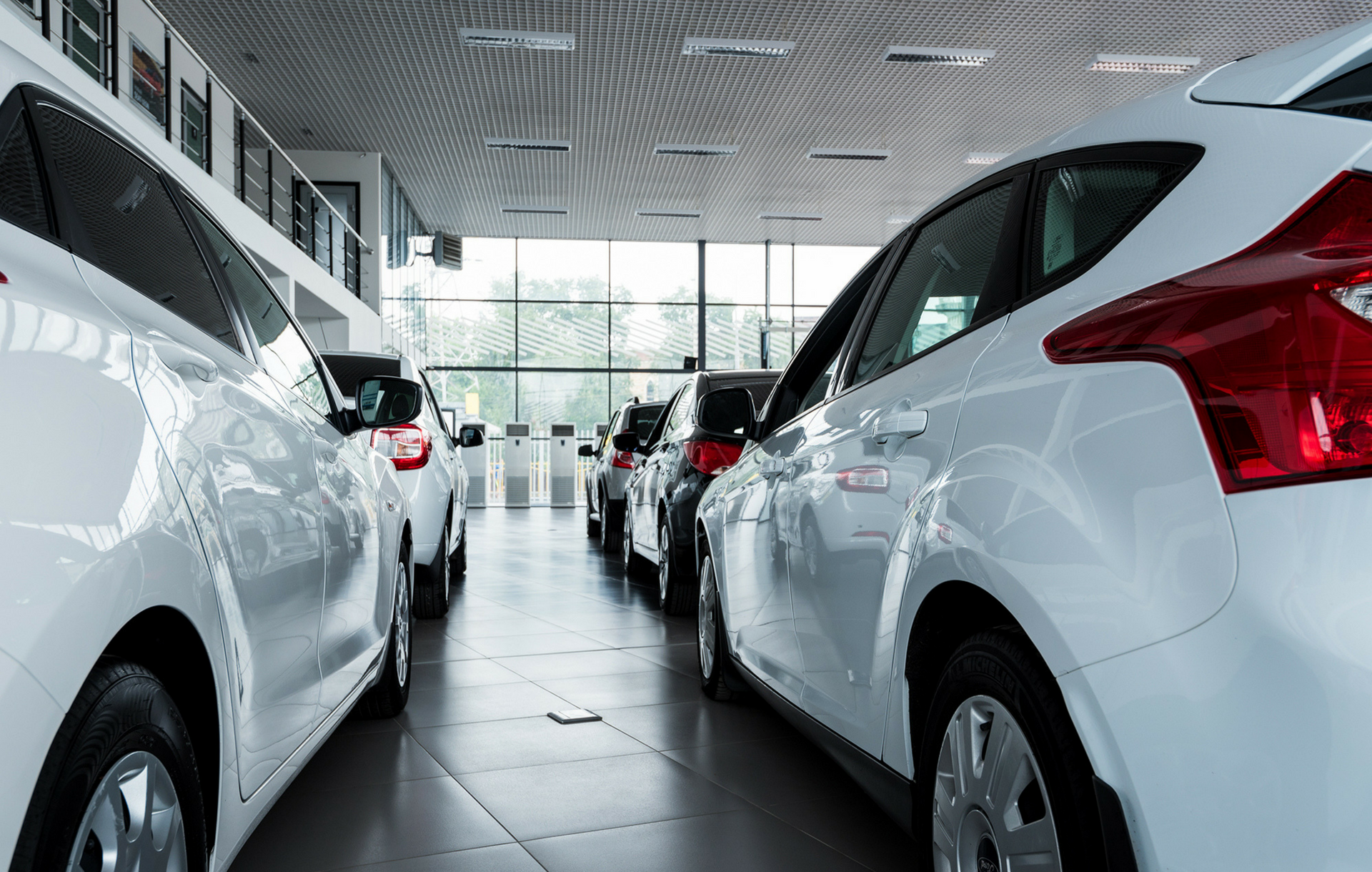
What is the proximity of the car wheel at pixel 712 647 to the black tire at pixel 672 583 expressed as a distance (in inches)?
61.6

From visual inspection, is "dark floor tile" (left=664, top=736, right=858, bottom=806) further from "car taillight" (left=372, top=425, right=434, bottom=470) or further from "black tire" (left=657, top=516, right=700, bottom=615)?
"car taillight" (left=372, top=425, right=434, bottom=470)

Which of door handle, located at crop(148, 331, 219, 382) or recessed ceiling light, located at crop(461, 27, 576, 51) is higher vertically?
recessed ceiling light, located at crop(461, 27, 576, 51)

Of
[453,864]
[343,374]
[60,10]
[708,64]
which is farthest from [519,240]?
[453,864]

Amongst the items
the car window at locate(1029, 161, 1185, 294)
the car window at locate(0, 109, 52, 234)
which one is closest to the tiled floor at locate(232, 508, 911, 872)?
the car window at locate(1029, 161, 1185, 294)

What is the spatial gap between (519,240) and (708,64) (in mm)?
10657

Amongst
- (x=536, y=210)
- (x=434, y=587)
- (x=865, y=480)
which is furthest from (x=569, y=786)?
(x=536, y=210)

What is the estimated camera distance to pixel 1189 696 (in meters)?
1.08

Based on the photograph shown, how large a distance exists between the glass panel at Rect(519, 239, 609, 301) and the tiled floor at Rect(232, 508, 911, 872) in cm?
1791

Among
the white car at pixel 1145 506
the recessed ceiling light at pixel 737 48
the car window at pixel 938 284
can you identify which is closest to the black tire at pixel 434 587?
the car window at pixel 938 284

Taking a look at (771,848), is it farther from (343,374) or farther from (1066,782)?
(343,374)

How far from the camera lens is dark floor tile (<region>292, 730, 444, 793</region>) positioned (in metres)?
2.89

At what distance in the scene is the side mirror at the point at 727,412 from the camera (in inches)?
128

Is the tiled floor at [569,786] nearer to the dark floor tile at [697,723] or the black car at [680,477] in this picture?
the dark floor tile at [697,723]

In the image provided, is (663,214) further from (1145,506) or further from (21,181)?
(1145,506)
